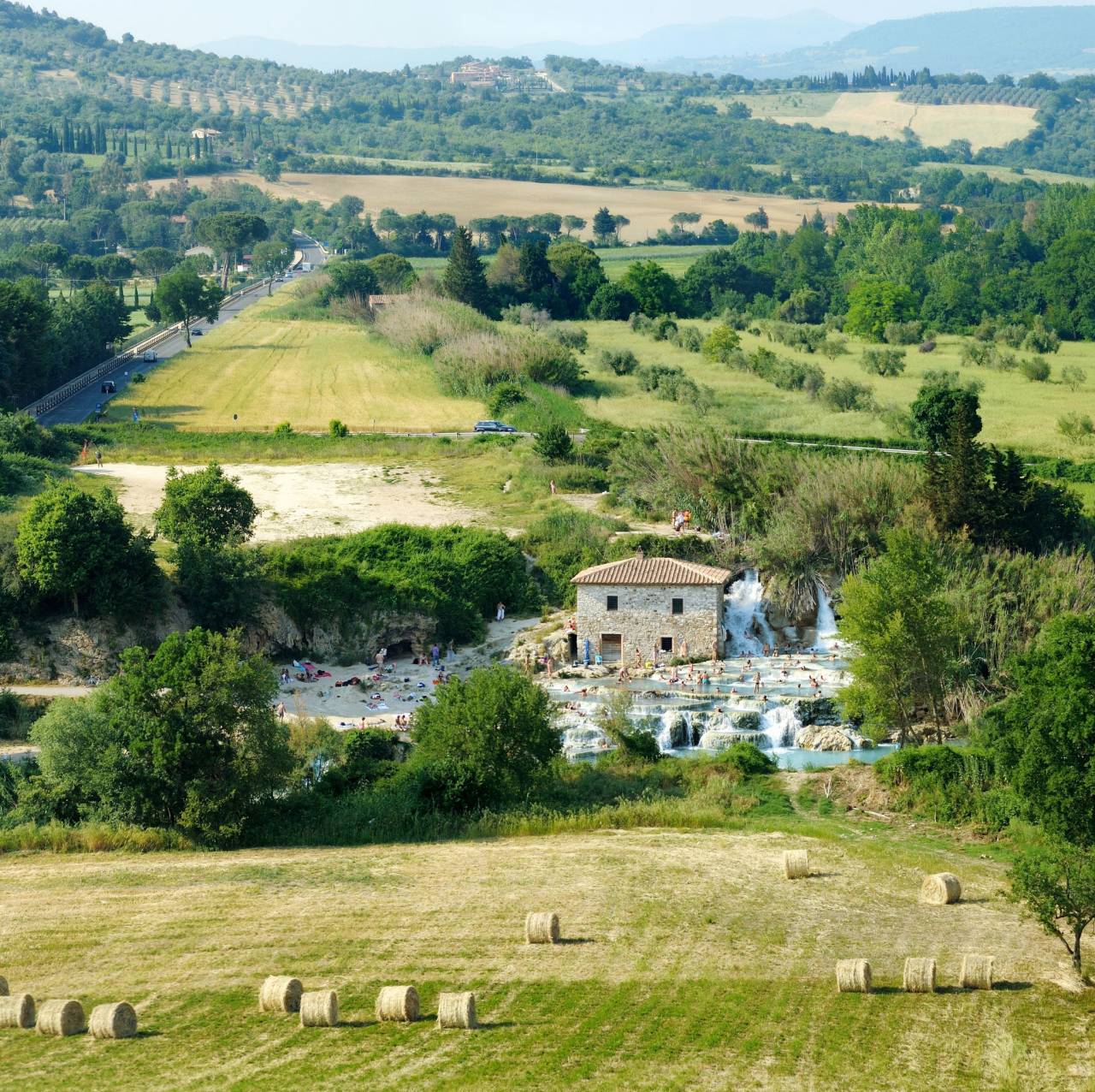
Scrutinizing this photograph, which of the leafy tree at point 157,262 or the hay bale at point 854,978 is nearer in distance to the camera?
the hay bale at point 854,978

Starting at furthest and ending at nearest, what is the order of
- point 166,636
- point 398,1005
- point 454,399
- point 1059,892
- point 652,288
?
point 652,288 → point 454,399 → point 166,636 → point 1059,892 → point 398,1005

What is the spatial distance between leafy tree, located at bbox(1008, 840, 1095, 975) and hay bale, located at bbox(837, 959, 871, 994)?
3417 mm

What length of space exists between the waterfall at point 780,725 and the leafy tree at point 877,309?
267 feet

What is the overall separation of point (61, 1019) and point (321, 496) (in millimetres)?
45074

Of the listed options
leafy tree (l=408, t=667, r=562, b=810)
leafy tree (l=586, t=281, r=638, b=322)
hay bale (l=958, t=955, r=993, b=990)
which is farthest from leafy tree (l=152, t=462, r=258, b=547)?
leafy tree (l=586, t=281, r=638, b=322)

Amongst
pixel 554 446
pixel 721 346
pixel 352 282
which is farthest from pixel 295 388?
pixel 352 282

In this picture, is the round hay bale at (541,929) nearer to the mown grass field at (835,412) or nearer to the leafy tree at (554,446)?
the leafy tree at (554,446)

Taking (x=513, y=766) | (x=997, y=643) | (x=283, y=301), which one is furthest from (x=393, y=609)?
(x=283, y=301)

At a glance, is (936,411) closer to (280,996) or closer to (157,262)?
(280,996)

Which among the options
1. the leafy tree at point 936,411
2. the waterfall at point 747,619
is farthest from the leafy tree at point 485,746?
the leafy tree at point 936,411

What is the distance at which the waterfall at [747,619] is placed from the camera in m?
60.3

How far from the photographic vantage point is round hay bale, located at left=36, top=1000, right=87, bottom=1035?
3088 centimetres

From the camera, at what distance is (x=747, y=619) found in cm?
6162

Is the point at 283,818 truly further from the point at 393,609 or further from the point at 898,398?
the point at 898,398
